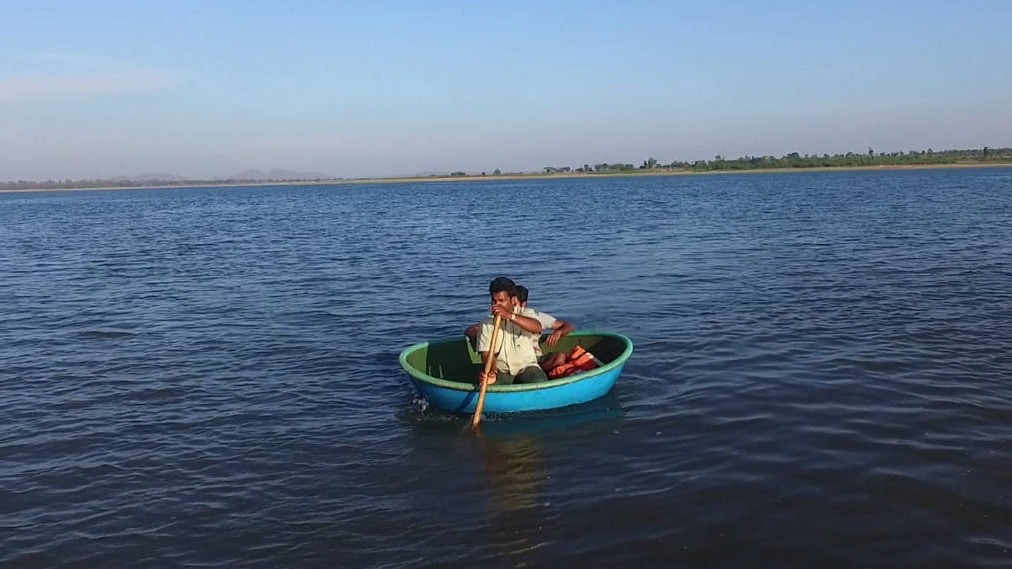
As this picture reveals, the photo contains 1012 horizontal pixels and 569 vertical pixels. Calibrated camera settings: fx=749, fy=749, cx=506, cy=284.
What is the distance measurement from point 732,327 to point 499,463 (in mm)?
7671

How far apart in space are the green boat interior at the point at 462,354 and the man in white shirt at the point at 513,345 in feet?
3.97

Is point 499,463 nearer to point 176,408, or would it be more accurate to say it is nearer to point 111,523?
point 111,523

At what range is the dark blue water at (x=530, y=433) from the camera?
22.9ft

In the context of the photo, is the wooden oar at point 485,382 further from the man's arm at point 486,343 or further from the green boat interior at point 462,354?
the green boat interior at point 462,354

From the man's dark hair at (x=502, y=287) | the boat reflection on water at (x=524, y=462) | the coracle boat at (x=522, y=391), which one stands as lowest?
the boat reflection on water at (x=524, y=462)

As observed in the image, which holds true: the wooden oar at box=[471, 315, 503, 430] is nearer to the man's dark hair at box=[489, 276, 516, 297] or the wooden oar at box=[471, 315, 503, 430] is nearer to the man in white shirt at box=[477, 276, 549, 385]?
the man in white shirt at box=[477, 276, 549, 385]

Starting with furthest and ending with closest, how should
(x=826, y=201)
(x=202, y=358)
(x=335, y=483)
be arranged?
(x=826, y=201)
(x=202, y=358)
(x=335, y=483)

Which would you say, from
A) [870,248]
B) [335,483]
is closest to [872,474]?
[335,483]

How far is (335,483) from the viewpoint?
841 cm

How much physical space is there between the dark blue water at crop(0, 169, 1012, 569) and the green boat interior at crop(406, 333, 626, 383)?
57 centimetres

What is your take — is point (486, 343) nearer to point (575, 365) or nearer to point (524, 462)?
point (575, 365)

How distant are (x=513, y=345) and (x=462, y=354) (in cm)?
178

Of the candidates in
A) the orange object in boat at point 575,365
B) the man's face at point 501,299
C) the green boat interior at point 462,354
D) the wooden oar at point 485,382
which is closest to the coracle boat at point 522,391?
the wooden oar at point 485,382

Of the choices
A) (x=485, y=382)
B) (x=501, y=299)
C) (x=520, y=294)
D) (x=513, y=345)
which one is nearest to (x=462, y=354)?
(x=513, y=345)
